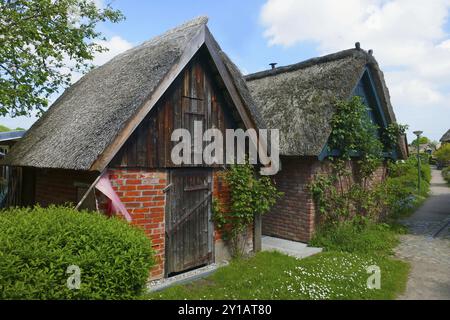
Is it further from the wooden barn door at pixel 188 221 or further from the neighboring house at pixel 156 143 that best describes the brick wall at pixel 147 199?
the wooden barn door at pixel 188 221

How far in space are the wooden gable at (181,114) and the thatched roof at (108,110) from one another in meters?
0.50

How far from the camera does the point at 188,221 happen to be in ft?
21.4

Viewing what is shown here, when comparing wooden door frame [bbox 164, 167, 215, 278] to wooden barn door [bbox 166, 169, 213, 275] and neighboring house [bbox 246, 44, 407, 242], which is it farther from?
neighboring house [bbox 246, 44, 407, 242]

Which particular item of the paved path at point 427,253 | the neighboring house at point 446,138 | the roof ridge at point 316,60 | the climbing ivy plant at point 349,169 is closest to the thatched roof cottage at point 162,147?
the climbing ivy plant at point 349,169

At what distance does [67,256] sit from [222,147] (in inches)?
167

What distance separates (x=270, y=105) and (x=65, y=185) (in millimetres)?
6973

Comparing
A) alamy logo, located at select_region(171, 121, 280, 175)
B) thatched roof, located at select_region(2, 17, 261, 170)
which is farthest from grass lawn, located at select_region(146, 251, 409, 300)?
thatched roof, located at select_region(2, 17, 261, 170)

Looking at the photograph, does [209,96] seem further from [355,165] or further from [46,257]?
[355,165]

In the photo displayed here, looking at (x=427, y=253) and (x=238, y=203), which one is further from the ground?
(x=238, y=203)

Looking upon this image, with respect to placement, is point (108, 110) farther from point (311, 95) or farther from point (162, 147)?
point (311, 95)

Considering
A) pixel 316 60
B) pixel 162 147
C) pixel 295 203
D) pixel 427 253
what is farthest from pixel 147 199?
pixel 316 60

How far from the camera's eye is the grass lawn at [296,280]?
5.29m
